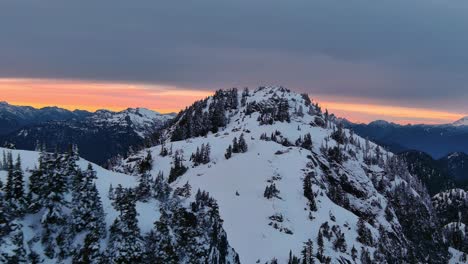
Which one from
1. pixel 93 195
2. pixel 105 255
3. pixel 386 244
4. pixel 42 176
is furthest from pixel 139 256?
pixel 386 244

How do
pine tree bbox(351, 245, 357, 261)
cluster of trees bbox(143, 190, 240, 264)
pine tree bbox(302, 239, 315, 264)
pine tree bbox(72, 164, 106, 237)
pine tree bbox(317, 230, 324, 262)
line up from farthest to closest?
1. pine tree bbox(351, 245, 357, 261)
2. pine tree bbox(317, 230, 324, 262)
3. pine tree bbox(302, 239, 315, 264)
4. cluster of trees bbox(143, 190, 240, 264)
5. pine tree bbox(72, 164, 106, 237)

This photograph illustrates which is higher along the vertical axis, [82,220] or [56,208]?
[56,208]

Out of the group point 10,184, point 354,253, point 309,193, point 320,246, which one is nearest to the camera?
point 10,184

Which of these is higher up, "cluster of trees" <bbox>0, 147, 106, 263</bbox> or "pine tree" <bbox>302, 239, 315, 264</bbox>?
"cluster of trees" <bbox>0, 147, 106, 263</bbox>

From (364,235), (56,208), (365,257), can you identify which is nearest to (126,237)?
(56,208)

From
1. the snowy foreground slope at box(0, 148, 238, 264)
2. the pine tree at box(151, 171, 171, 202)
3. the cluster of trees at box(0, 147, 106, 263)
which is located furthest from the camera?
the pine tree at box(151, 171, 171, 202)

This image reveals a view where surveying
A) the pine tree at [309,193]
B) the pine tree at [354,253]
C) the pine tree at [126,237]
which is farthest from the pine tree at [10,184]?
the pine tree at [309,193]

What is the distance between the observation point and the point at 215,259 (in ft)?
276

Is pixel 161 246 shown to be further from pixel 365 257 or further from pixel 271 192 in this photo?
pixel 365 257

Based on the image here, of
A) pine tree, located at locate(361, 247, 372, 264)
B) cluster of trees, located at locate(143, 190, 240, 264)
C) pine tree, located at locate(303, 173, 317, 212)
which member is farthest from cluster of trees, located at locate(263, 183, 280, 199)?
cluster of trees, located at locate(143, 190, 240, 264)

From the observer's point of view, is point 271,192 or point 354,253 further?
point 271,192

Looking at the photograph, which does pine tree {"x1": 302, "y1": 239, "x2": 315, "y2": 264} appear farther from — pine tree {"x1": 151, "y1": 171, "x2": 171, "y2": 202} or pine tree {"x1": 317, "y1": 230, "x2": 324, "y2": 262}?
pine tree {"x1": 151, "y1": 171, "x2": 171, "y2": 202}

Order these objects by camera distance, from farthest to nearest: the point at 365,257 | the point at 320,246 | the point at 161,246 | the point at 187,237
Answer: the point at 365,257 < the point at 320,246 < the point at 187,237 < the point at 161,246

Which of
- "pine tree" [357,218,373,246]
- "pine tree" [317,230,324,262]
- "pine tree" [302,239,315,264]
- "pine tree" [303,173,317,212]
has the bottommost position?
"pine tree" [357,218,373,246]
